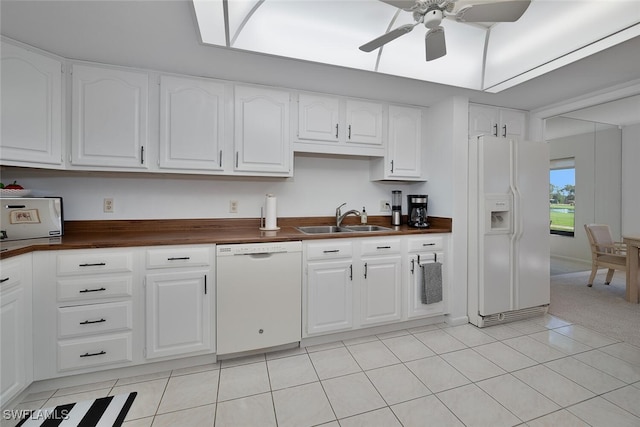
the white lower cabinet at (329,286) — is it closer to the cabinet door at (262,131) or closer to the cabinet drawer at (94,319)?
the cabinet door at (262,131)

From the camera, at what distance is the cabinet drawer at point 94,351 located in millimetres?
1770

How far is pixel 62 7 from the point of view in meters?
1.53

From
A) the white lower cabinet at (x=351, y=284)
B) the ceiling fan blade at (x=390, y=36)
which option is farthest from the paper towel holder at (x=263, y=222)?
the ceiling fan blade at (x=390, y=36)

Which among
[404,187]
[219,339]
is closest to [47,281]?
[219,339]

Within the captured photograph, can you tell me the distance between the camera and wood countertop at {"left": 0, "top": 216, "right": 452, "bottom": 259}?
1787 millimetres

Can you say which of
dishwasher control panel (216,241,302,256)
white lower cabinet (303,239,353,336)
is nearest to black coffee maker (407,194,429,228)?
white lower cabinet (303,239,353,336)

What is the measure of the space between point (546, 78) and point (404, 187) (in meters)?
1.54

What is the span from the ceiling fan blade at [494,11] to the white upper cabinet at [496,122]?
1.55 meters

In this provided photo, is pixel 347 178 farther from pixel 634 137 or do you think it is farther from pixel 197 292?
pixel 634 137

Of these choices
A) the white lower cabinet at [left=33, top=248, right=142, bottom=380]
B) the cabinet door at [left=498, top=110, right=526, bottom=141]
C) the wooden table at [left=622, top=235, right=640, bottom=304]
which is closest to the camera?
the white lower cabinet at [left=33, top=248, right=142, bottom=380]

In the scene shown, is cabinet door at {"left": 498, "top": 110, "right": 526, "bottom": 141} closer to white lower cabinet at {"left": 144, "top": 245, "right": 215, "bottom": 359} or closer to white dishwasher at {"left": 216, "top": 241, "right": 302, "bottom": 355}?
white dishwasher at {"left": 216, "top": 241, "right": 302, "bottom": 355}

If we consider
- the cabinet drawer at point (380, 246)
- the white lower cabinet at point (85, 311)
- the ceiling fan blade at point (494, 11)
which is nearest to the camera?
the ceiling fan blade at point (494, 11)

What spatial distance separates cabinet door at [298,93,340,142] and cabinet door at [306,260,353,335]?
3.86 feet

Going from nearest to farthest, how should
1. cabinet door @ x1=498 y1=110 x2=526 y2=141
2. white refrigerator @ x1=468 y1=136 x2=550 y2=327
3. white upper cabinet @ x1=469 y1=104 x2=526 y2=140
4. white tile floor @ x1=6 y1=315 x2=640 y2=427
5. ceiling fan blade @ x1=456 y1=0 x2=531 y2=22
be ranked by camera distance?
ceiling fan blade @ x1=456 y1=0 x2=531 y2=22
white tile floor @ x1=6 y1=315 x2=640 y2=427
white refrigerator @ x1=468 y1=136 x2=550 y2=327
white upper cabinet @ x1=469 y1=104 x2=526 y2=140
cabinet door @ x1=498 y1=110 x2=526 y2=141
